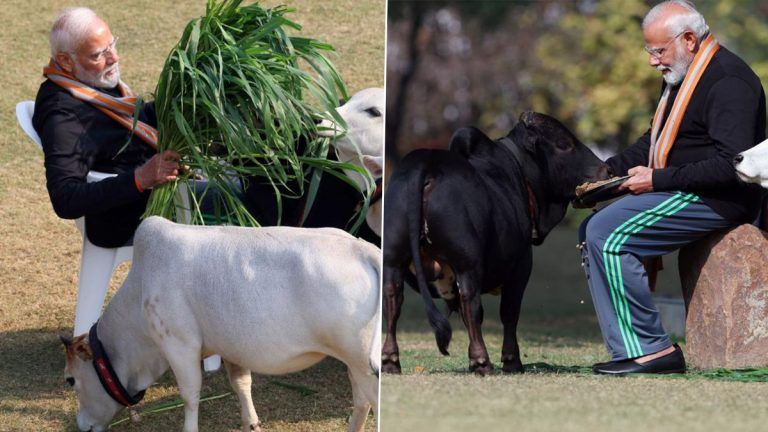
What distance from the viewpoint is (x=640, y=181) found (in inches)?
227

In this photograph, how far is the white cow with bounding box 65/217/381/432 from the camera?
4.70 metres

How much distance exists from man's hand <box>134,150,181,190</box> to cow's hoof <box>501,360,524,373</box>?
176 centimetres

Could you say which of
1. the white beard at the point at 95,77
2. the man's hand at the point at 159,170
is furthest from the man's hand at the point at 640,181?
the white beard at the point at 95,77

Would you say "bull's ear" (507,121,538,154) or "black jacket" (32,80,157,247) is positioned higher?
"bull's ear" (507,121,538,154)

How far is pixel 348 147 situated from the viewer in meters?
5.91

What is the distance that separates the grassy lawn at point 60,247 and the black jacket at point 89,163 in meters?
0.88

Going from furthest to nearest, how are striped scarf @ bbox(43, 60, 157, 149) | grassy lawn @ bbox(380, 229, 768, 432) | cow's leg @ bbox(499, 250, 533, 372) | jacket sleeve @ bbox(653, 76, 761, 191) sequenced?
striped scarf @ bbox(43, 60, 157, 149) < cow's leg @ bbox(499, 250, 533, 372) < jacket sleeve @ bbox(653, 76, 761, 191) < grassy lawn @ bbox(380, 229, 768, 432)

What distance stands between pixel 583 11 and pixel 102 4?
549 cm

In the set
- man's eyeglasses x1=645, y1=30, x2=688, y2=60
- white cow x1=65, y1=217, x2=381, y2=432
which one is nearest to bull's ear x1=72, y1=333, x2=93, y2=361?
white cow x1=65, y1=217, x2=381, y2=432

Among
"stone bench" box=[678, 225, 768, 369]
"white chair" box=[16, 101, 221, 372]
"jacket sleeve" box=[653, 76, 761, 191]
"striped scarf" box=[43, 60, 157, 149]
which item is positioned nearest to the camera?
"jacket sleeve" box=[653, 76, 761, 191]

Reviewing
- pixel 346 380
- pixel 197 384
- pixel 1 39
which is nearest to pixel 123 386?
pixel 197 384

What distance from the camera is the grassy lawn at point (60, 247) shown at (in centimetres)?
595

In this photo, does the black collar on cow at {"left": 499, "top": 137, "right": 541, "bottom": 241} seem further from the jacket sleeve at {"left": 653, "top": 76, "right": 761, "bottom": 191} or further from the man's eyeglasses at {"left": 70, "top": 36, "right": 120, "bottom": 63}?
the man's eyeglasses at {"left": 70, "top": 36, "right": 120, "bottom": 63}

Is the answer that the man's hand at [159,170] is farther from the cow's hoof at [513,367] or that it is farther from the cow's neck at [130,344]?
the cow's hoof at [513,367]
